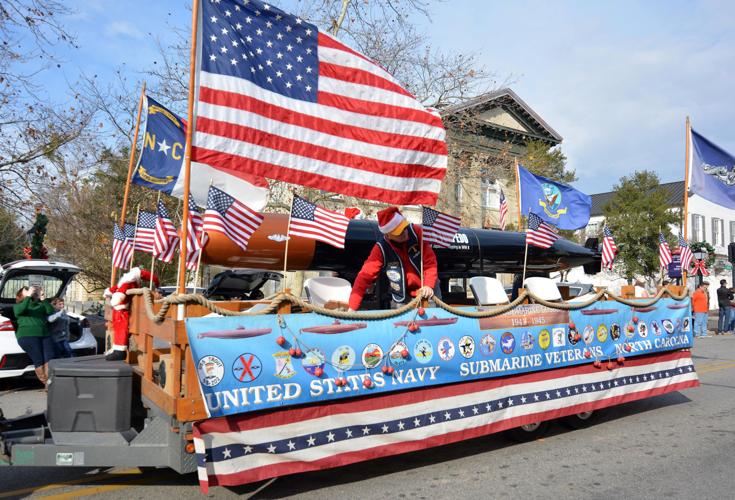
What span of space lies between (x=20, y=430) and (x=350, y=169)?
139 inches

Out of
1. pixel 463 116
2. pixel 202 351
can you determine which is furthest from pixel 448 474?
pixel 463 116

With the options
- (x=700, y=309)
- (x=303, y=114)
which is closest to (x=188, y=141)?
(x=303, y=114)

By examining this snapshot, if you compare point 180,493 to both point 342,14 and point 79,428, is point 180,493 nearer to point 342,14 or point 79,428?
point 79,428

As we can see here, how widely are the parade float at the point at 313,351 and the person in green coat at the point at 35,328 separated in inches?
146

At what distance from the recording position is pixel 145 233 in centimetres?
955

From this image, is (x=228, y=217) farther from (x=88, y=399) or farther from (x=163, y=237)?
(x=88, y=399)

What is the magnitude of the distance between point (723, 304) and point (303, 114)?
19719 millimetres

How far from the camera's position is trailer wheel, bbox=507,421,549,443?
5.99 metres

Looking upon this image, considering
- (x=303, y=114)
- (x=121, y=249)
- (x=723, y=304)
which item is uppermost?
(x=303, y=114)

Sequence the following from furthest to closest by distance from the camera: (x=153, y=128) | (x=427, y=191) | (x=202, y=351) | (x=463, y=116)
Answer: (x=463, y=116) → (x=153, y=128) → (x=427, y=191) → (x=202, y=351)

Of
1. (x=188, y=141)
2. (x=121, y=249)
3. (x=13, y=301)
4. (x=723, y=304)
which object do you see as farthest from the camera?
(x=723, y=304)

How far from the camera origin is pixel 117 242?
31.4 ft

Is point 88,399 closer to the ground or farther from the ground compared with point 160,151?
closer to the ground

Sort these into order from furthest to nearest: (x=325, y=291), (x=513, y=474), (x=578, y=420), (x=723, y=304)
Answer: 1. (x=723, y=304)
2. (x=578, y=420)
3. (x=325, y=291)
4. (x=513, y=474)
